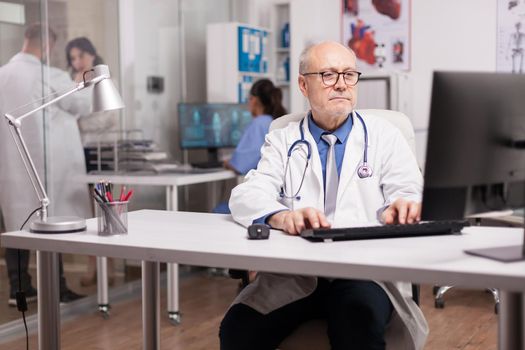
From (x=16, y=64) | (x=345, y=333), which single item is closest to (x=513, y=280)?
(x=345, y=333)

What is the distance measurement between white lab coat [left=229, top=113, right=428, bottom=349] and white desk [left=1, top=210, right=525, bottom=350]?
5.5 inches

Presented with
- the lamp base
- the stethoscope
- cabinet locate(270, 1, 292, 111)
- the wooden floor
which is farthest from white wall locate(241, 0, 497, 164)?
the lamp base

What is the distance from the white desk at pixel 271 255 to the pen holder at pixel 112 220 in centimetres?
4

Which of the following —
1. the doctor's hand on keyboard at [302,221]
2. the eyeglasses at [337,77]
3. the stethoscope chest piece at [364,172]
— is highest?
the eyeglasses at [337,77]

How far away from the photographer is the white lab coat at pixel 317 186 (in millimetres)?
1892

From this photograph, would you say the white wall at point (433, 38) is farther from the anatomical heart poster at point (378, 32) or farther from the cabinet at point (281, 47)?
the cabinet at point (281, 47)

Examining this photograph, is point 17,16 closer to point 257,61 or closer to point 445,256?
point 257,61

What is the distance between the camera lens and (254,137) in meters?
4.25

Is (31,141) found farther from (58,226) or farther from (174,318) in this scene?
(58,226)

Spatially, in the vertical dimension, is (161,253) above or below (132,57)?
below

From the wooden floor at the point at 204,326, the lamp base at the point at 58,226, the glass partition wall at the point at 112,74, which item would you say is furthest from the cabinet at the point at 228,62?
the lamp base at the point at 58,226

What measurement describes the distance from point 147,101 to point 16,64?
1.15m

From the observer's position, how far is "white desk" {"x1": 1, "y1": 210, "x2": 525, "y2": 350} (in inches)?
55.1

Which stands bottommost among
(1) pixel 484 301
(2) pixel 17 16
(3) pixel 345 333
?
(1) pixel 484 301
